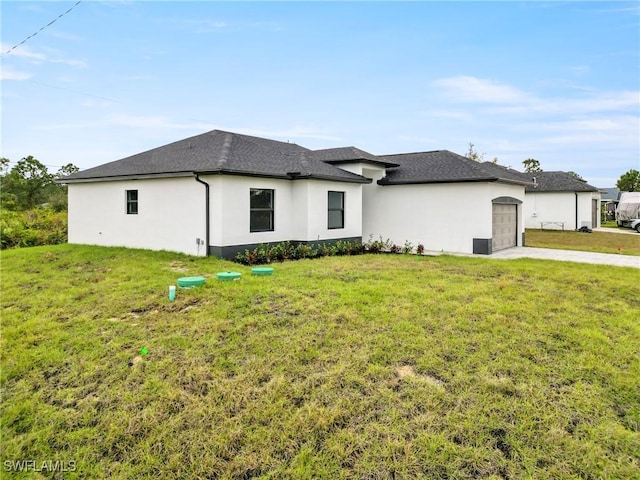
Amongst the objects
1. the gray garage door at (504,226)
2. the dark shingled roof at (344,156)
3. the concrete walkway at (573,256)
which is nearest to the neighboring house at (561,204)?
the gray garage door at (504,226)

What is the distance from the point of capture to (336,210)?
47.1 feet

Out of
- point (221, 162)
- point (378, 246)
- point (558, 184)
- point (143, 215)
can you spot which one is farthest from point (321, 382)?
point (558, 184)

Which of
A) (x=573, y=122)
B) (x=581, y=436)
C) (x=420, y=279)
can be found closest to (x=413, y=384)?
(x=581, y=436)

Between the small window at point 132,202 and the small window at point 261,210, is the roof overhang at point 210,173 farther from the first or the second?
the small window at point 261,210

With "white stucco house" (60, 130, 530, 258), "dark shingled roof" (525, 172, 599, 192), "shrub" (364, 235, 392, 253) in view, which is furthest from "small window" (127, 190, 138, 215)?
"dark shingled roof" (525, 172, 599, 192)

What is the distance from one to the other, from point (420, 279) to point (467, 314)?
2.58m

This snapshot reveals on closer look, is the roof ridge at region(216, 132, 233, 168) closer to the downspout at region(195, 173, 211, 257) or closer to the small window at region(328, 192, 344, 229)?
the downspout at region(195, 173, 211, 257)

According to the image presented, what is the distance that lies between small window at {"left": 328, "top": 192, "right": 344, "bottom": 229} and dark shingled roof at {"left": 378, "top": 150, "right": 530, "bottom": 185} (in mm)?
2851

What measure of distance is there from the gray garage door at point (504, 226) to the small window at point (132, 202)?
13128mm

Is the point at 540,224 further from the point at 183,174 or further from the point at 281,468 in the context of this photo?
the point at 281,468

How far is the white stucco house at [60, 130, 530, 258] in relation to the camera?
11297 millimetres

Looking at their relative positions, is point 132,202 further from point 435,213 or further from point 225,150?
point 435,213

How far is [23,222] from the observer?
19062mm

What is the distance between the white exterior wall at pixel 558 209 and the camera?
27.4 m
